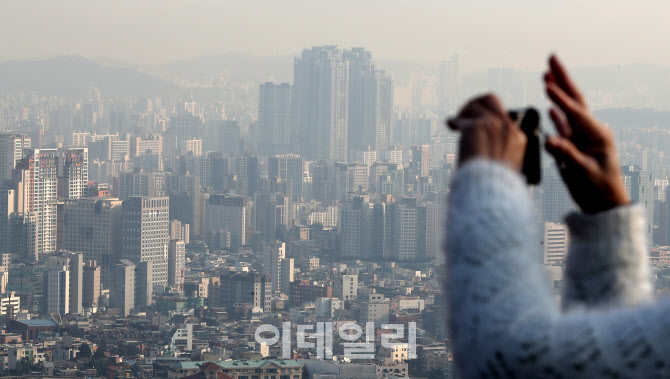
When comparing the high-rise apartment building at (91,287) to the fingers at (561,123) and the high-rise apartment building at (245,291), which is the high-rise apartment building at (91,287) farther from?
the fingers at (561,123)

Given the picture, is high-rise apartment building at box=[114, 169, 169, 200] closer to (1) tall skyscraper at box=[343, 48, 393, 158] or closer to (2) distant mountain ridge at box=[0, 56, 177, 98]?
(2) distant mountain ridge at box=[0, 56, 177, 98]

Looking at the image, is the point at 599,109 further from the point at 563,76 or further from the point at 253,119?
the point at 253,119

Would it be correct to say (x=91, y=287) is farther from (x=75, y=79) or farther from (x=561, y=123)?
(x=561, y=123)

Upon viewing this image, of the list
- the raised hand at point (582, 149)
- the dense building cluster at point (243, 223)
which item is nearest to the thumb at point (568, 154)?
the raised hand at point (582, 149)

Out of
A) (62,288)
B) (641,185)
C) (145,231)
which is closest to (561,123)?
(62,288)

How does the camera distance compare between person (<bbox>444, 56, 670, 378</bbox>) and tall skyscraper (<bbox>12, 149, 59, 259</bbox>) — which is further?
tall skyscraper (<bbox>12, 149, 59, 259</bbox>)

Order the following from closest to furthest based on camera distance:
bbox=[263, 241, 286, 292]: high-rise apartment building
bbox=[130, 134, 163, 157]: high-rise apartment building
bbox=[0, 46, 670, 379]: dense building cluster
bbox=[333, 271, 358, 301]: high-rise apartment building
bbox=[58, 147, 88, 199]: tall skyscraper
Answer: bbox=[0, 46, 670, 379]: dense building cluster, bbox=[333, 271, 358, 301]: high-rise apartment building, bbox=[263, 241, 286, 292]: high-rise apartment building, bbox=[58, 147, 88, 199]: tall skyscraper, bbox=[130, 134, 163, 157]: high-rise apartment building

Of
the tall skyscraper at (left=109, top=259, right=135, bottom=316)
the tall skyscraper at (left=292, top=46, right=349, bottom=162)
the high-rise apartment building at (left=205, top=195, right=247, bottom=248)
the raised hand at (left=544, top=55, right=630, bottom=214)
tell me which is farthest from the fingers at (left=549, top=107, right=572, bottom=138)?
the tall skyscraper at (left=292, top=46, right=349, bottom=162)
